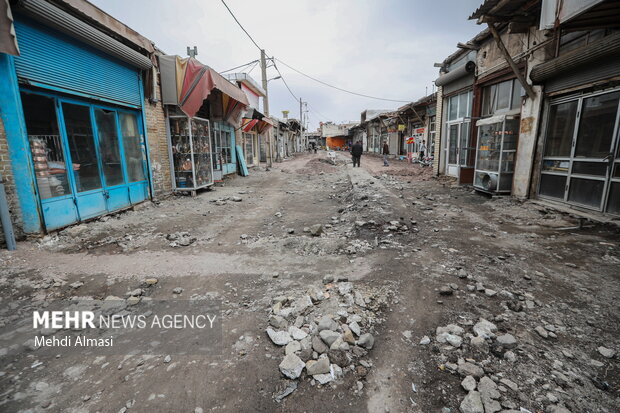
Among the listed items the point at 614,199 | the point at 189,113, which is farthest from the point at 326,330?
the point at 189,113

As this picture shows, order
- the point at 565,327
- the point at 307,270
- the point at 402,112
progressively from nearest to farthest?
1. the point at 565,327
2. the point at 307,270
3. the point at 402,112

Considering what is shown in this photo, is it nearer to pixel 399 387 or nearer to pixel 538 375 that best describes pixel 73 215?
pixel 399 387

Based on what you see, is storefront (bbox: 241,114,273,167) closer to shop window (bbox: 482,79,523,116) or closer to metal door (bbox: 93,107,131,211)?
metal door (bbox: 93,107,131,211)

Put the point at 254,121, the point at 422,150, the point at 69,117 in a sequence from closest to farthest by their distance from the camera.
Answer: the point at 69,117
the point at 254,121
the point at 422,150

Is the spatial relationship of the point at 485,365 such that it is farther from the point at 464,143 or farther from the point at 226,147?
the point at 226,147

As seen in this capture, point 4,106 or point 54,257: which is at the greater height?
point 4,106

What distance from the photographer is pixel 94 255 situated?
4.17m

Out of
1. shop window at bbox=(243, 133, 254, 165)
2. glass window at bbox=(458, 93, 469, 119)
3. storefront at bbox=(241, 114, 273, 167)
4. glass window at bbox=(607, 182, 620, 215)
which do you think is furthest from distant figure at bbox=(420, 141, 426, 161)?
glass window at bbox=(607, 182, 620, 215)

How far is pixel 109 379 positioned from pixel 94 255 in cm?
290

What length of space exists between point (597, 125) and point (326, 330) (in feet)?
22.2

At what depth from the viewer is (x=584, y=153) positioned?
18.4 ft

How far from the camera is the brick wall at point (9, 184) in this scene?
402 cm

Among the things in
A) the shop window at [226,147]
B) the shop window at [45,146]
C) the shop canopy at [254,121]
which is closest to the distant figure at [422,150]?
the shop canopy at [254,121]

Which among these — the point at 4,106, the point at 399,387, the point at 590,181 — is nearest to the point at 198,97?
the point at 4,106
